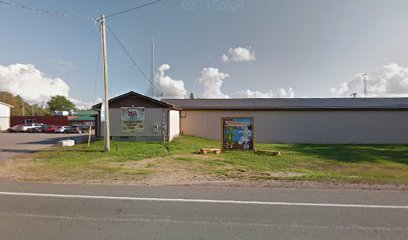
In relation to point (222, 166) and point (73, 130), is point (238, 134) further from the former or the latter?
point (73, 130)

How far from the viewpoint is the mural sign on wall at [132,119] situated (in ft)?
56.7

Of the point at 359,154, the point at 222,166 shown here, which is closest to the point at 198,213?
the point at 222,166

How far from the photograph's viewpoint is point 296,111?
2112 centimetres

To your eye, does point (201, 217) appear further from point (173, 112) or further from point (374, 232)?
point (173, 112)

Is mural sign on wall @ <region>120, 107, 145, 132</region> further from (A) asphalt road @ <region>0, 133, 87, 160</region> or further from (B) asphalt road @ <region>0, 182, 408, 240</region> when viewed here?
(B) asphalt road @ <region>0, 182, 408, 240</region>

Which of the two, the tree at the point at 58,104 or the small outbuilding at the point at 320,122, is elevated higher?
the tree at the point at 58,104

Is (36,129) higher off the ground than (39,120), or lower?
lower

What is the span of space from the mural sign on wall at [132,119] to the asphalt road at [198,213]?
11.1m

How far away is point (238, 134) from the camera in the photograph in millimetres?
13523

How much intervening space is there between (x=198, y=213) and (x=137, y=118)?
45.3 feet

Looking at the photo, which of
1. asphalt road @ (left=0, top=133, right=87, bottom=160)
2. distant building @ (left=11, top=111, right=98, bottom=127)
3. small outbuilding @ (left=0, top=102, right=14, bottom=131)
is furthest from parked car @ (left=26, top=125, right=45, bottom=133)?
asphalt road @ (left=0, top=133, right=87, bottom=160)

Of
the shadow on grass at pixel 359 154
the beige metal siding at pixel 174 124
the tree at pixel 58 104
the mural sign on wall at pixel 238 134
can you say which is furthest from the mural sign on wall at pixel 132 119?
the tree at pixel 58 104

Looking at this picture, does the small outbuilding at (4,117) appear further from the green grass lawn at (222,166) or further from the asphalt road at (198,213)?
the asphalt road at (198,213)

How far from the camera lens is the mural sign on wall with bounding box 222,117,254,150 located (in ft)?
44.2
